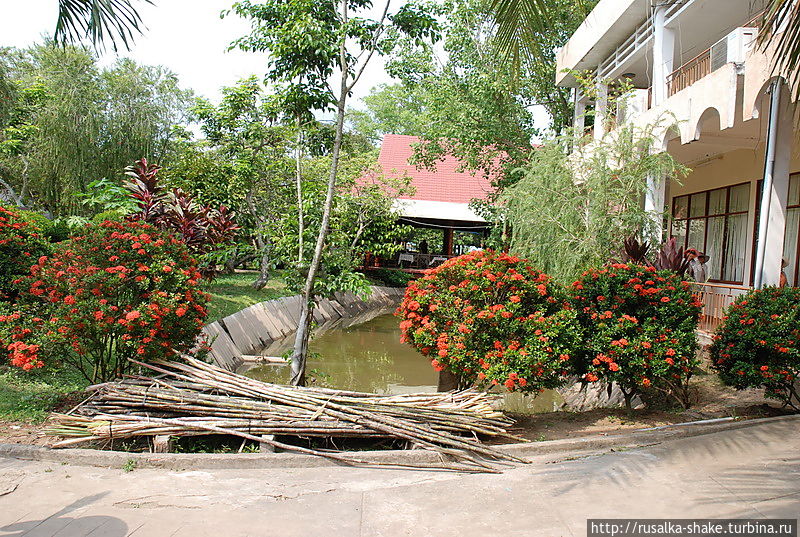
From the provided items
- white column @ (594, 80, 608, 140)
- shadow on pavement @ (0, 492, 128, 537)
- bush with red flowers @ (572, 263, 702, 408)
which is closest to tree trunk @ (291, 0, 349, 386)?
bush with red flowers @ (572, 263, 702, 408)

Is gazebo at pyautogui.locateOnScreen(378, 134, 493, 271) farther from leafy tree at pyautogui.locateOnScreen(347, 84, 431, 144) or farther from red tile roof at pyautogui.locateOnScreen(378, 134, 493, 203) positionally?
leafy tree at pyautogui.locateOnScreen(347, 84, 431, 144)

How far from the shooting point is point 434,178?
1075 inches

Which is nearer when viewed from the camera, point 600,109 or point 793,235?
point 793,235

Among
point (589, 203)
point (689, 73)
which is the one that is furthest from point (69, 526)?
point (689, 73)

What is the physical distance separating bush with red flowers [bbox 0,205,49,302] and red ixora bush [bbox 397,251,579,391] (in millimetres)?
4951

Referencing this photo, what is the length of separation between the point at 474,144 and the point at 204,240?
9832mm

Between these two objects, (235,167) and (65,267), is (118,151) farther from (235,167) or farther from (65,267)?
(65,267)

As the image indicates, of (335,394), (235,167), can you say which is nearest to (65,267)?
(335,394)

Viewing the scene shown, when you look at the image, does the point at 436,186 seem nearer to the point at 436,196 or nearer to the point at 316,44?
the point at 436,196

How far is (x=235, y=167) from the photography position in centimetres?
1555

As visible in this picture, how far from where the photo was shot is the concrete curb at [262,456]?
197 inches

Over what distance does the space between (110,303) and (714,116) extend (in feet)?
30.8

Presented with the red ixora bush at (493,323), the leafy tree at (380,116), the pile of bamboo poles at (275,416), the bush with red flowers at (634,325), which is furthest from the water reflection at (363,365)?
the leafy tree at (380,116)

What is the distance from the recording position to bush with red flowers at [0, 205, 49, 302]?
7.69 meters
